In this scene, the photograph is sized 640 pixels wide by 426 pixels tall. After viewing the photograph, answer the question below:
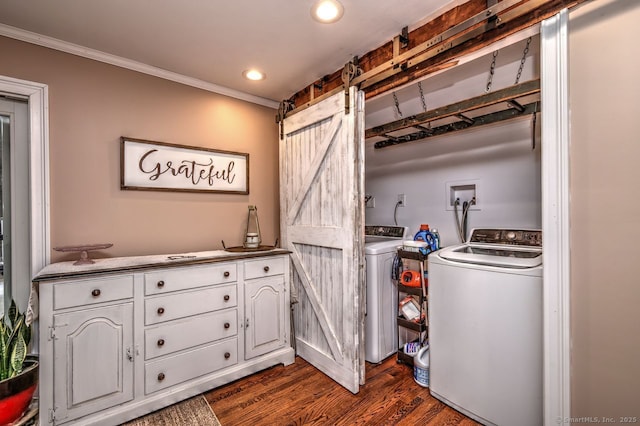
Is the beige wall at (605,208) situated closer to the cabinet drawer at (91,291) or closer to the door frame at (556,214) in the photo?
the door frame at (556,214)

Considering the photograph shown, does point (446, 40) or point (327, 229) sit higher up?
point (446, 40)

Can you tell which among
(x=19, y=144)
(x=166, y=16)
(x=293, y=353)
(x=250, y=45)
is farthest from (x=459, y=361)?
(x=19, y=144)

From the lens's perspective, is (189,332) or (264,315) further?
(264,315)

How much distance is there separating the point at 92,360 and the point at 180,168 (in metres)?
1.40

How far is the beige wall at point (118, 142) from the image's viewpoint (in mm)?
1894

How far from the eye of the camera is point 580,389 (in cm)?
124

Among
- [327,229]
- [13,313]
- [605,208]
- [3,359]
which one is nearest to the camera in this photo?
[605,208]

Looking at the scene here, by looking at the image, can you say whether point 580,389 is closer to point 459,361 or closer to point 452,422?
point 459,361

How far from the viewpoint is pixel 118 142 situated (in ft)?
6.93

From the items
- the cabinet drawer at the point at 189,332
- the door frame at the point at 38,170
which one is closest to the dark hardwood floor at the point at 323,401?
the cabinet drawer at the point at 189,332

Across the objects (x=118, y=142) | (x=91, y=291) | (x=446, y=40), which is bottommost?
(x=91, y=291)

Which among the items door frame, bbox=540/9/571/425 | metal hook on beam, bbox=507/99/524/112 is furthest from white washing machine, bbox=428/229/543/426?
metal hook on beam, bbox=507/99/524/112

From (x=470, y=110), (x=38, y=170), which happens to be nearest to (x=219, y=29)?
(x=38, y=170)

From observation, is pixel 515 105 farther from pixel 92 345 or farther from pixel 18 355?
pixel 18 355
